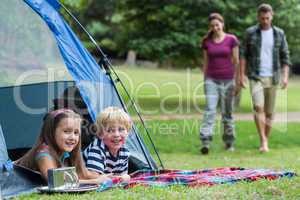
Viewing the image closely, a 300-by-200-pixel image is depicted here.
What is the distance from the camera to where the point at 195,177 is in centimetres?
500

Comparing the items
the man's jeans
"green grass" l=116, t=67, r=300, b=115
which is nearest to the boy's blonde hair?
the man's jeans

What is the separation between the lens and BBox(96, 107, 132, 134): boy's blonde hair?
5.02 meters

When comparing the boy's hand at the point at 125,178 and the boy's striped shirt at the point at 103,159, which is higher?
the boy's striped shirt at the point at 103,159

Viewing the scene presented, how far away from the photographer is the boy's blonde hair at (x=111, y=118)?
5016mm

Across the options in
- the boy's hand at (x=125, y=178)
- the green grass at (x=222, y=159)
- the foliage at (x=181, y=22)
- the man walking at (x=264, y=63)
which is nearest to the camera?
the green grass at (x=222, y=159)

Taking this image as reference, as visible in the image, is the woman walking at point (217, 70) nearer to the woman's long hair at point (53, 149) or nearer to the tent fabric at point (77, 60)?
the tent fabric at point (77, 60)

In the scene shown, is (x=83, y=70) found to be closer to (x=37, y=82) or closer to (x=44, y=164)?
(x=44, y=164)

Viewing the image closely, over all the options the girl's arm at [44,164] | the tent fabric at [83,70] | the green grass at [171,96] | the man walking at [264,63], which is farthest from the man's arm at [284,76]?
the green grass at [171,96]

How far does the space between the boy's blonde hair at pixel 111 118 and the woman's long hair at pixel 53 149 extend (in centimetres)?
23

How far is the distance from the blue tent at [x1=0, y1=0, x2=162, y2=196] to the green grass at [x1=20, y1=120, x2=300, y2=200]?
1.17 m

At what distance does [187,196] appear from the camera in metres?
4.27

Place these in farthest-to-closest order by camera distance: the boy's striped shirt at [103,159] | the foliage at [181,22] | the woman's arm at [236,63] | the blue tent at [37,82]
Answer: the foliage at [181,22]
the woman's arm at [236,63]
the blue tent at [37,82]
the boy's striped shirt at [103,159]

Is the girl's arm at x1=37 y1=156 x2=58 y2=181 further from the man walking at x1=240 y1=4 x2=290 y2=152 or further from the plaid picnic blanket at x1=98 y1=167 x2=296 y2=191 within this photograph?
the man walking at x1=240 y1=4 x2=290 y2=152

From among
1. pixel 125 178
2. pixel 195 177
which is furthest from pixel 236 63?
pixel 125 178
